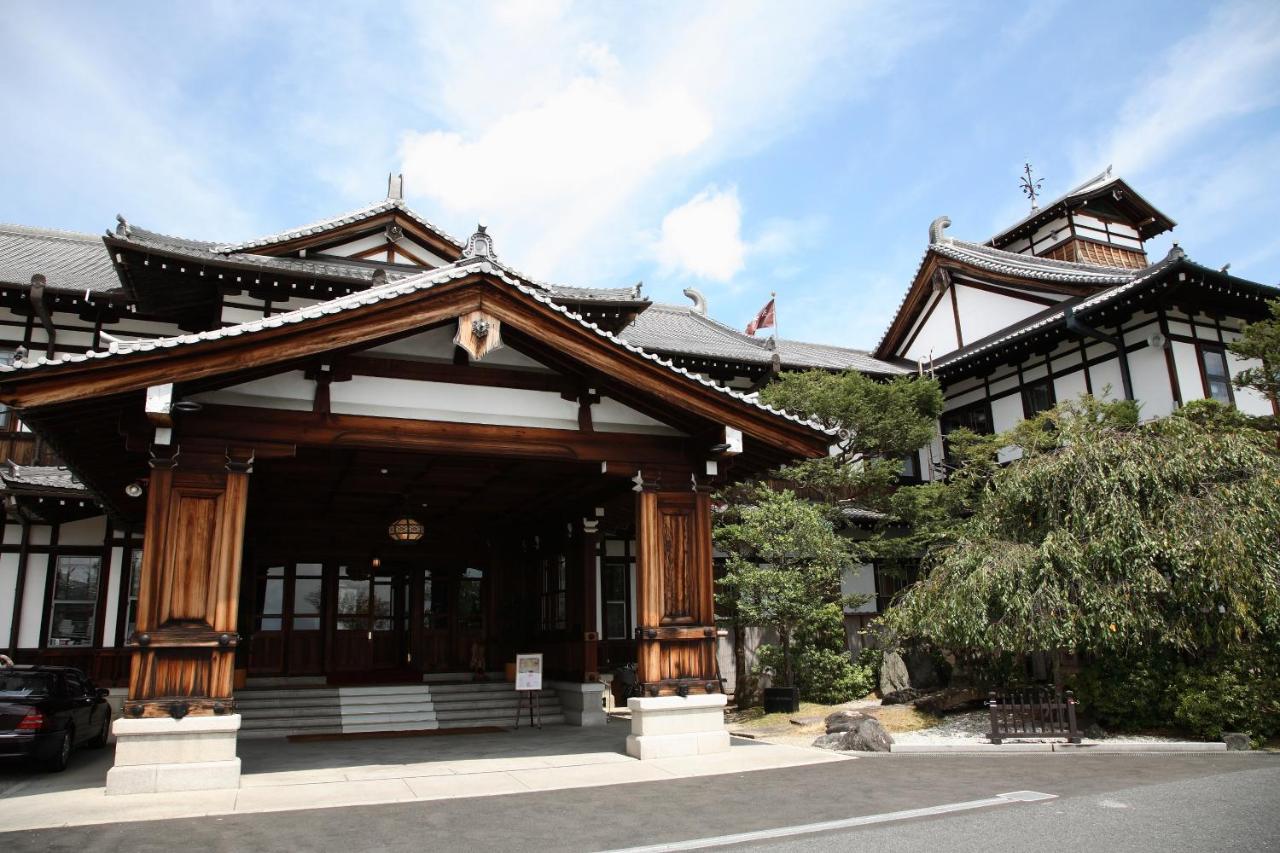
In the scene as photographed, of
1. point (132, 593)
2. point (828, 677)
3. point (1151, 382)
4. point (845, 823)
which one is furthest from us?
point (1151, 382)

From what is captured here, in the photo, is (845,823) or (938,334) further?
(938,334)

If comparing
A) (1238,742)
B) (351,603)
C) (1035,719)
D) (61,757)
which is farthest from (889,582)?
(61,757)

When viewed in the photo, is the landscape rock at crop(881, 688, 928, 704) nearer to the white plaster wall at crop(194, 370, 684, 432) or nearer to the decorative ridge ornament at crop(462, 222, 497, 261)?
the white plaster wall at crop(194, 370, 684, 432)

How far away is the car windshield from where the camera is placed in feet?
35.6

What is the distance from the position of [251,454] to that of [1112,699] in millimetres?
12410

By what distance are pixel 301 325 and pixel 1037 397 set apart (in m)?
19.4

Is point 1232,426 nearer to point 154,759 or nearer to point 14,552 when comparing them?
point 154,759

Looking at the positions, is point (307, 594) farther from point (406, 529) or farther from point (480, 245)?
point (480, 245)

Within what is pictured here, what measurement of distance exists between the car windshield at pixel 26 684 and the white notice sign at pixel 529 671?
651 centimetres

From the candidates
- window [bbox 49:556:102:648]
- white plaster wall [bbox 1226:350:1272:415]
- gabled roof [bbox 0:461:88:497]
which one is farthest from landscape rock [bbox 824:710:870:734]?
white plaster wall [bbox 1226:350:1272:415]

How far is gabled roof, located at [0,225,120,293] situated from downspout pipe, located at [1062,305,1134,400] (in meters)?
20.3

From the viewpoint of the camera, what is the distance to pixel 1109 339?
66.1 feet

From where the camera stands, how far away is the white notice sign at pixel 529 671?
1444 cm

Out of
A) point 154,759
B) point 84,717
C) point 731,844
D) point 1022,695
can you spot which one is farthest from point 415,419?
point 1022,695
